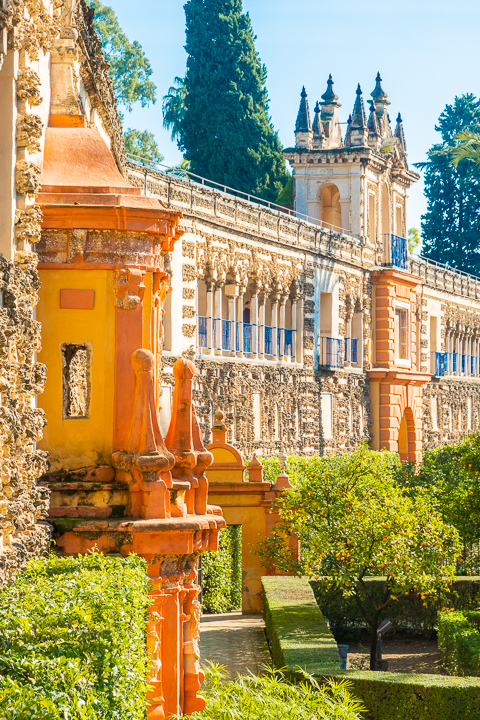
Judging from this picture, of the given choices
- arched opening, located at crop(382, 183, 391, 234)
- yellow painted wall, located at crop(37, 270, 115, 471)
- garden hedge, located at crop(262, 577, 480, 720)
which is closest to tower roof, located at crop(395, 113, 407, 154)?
arched opening, located at crop(382, 183, 391, 234)

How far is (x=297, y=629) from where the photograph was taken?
13.6 meters

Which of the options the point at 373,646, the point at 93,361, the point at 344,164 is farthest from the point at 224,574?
the point at 344,164

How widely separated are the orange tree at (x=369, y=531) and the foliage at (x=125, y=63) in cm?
3231

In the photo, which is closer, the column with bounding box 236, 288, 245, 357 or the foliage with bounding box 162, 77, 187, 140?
the column with bounding box 236, 288, 245, 357

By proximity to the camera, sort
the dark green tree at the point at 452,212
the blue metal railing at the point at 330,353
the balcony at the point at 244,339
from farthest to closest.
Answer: the dark green tree at the point at 452,212
the blue metal railing at the point at 330,353
the balcony at the point at 244,339

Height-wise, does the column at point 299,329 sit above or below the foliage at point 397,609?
above

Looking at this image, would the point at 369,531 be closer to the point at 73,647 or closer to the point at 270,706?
the point at 270,706

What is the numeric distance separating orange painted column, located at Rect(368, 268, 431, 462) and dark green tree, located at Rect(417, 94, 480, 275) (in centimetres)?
1868

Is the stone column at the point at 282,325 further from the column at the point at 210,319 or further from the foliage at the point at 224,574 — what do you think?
the foliage at the point at 224,574

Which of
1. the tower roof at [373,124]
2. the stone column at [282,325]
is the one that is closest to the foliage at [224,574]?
the stone column at [282,325]

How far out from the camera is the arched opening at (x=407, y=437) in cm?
3831

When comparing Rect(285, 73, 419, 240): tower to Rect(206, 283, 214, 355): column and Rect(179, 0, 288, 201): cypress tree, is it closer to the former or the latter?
Rect(179, 0, 288, 201): cypress tree

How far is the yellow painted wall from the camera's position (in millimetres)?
9805

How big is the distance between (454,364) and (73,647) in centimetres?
4057
